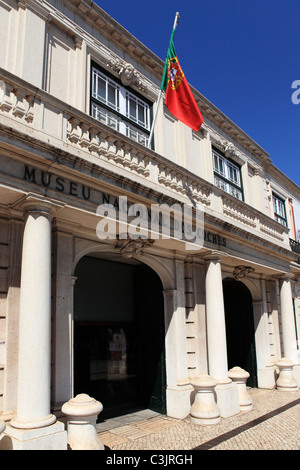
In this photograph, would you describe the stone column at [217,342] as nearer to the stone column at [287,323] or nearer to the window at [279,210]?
the stone column at [287,323]

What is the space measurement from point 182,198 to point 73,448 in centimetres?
562

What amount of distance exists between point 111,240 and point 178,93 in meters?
3.93

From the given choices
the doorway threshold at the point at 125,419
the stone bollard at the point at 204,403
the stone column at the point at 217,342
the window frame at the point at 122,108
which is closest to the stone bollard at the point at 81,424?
the doorway threshold at the point at 125,419

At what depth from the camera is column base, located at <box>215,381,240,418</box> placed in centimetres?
864

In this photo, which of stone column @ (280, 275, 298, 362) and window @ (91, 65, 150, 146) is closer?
window @ (91, 65, 150, 146)

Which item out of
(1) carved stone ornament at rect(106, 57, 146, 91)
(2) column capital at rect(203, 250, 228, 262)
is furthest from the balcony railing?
Result: (1) carved stone ornament at rect(106, 57, 146, 91)

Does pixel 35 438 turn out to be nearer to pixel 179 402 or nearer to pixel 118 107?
pixel 179 402

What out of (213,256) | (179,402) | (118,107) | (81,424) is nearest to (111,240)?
(213,256)

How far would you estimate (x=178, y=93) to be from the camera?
8.98 metres

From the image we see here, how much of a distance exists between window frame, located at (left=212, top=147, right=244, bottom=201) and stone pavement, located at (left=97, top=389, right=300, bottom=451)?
628 cm

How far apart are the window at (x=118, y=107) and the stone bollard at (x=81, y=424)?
5500mm

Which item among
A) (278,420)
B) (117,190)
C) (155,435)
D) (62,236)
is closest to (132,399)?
(155,435)

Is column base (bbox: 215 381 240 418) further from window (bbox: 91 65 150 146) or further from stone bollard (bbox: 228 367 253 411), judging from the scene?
window (bbox: 91 65 150 146)

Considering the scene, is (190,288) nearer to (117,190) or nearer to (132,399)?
(132,399)
